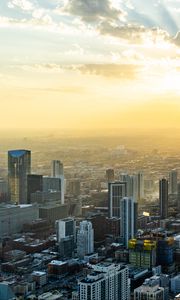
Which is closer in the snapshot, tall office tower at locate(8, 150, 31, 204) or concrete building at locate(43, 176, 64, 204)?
tall office tower at locate(8, 150, 31, 204)

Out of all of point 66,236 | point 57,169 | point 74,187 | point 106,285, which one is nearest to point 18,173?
point 74,187

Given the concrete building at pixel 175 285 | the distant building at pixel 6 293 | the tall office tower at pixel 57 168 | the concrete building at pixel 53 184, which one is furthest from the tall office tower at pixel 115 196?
the distant building at pixel 6 293

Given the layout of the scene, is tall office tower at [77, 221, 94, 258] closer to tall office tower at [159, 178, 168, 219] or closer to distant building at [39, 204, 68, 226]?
distant building at [39, 204, 68, 226]

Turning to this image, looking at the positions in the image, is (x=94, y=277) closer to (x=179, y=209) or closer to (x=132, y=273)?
(x=132, y=273)

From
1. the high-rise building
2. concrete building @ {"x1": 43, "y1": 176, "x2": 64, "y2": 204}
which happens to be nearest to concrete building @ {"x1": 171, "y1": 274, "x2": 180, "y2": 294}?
the high-rise building

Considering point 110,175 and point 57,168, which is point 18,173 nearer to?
point 57,168

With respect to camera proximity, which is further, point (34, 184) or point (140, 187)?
point (140, 187)
